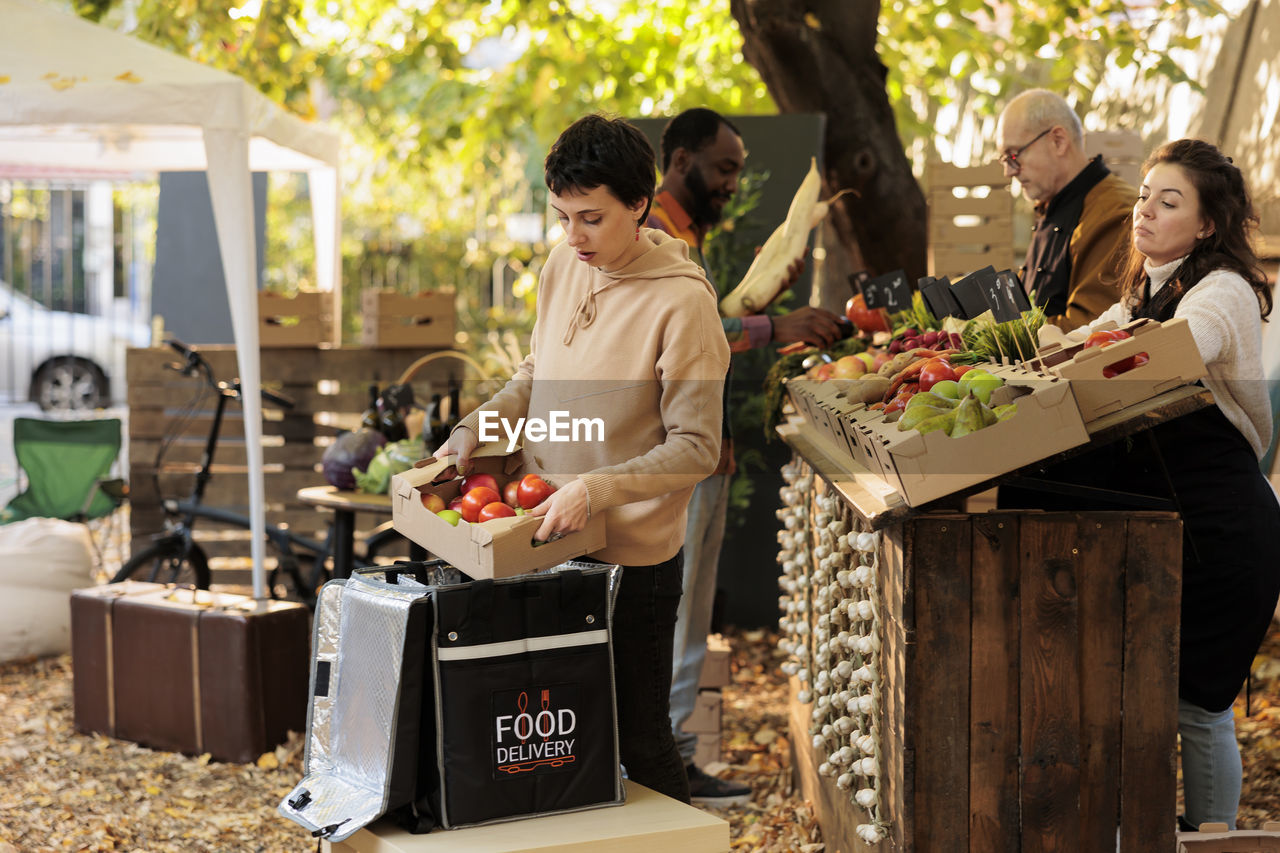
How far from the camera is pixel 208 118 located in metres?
4.59

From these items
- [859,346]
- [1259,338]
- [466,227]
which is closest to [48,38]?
[859,346]

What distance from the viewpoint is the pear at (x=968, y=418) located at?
226cm

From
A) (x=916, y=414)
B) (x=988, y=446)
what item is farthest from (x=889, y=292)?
(x=988, y=446)

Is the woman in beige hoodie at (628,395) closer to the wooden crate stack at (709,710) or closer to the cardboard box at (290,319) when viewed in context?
the wooden crate stack at (709,710)

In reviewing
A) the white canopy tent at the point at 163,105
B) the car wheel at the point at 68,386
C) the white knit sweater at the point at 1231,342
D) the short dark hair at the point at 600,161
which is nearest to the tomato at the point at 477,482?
the short dark hair at the point at 600,161

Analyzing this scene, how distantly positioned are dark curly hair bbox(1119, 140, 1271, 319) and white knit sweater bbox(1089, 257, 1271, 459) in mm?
37

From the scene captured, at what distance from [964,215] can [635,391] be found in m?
3.26

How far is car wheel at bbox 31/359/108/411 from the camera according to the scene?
12.3m

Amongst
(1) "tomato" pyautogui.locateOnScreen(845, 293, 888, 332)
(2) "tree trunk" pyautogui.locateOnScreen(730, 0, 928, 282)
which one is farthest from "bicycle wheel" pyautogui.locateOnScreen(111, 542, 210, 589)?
(2) "tree trunk" pyautogui.locateOnScreen(730, 0, 928, 282)

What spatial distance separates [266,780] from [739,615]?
2.66 metres

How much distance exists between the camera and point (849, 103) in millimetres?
5992

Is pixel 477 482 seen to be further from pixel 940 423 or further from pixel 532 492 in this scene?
pixel 940 423

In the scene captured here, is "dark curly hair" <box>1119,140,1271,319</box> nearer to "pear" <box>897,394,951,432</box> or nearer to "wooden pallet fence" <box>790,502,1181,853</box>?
"wooden pallet fence" <box>790,502,1181,853</box>

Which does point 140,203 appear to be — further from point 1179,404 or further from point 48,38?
point 1179,404
